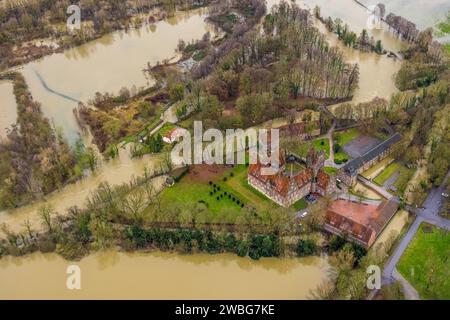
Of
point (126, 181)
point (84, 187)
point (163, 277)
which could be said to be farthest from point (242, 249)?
point (84, 187)

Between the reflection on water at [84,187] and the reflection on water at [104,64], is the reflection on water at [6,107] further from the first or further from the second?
the reflection on water at [84,187]

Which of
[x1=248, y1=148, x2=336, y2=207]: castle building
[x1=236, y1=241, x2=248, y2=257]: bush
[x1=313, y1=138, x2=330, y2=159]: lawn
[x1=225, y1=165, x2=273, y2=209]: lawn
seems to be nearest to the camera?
[x1=236, y1=241, x2=248, y2=257]: bush

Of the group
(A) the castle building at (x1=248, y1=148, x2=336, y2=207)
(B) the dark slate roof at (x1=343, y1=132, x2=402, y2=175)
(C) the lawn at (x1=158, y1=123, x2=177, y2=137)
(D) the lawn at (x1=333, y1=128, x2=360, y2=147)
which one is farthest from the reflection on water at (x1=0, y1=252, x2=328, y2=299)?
(C) the lawn at (x1=158, y1=123, x2=177, y2=137)

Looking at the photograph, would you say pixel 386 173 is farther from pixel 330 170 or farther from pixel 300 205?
pixel 300 205

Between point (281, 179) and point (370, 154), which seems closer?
point (281, 179)

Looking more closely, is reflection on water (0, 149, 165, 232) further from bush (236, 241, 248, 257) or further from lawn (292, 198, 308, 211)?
lawn (292, 198, 308, 211)

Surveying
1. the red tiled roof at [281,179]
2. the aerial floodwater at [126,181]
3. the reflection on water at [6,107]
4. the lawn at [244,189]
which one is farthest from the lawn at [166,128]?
the reflection on water at [6,107]

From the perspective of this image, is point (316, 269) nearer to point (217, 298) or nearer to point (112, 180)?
point (217, 298)
